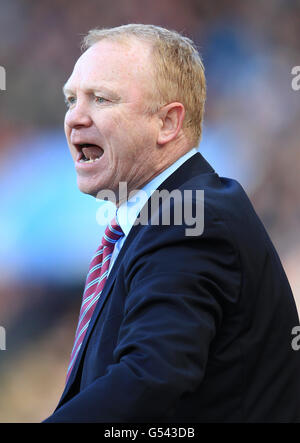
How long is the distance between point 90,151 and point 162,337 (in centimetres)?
41

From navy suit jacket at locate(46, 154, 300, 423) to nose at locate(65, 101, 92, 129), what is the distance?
152 millimetres

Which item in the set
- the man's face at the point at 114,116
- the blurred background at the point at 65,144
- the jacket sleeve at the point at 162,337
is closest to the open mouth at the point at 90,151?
the man's face at the point at 114,116

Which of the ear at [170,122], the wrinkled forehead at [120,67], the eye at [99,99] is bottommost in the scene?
the ear at [170,122]

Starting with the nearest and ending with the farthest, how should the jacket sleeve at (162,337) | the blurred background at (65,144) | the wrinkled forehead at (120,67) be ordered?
the jacket sleeve at (162,337) < the wrinkled forehead at (120,67) < the blurred background at (65,144)

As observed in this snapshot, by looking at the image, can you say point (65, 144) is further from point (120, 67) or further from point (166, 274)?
point (166, 274)

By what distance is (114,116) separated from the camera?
96cm

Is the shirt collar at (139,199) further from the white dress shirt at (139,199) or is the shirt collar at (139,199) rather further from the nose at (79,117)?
the nose at (79,117)

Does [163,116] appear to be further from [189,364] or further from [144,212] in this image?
[189,364]

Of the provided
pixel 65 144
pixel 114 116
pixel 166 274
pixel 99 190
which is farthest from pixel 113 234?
pixel 65 144

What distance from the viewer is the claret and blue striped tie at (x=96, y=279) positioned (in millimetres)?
977

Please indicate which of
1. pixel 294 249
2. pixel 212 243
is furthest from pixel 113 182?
pixel 294 249

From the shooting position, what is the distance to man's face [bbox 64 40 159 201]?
0.97 m

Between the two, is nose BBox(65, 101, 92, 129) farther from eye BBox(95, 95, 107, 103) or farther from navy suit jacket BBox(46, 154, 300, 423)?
navy suit jacket BBox(46, 154, 300, 423)

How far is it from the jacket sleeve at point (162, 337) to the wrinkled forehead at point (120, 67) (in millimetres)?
297
